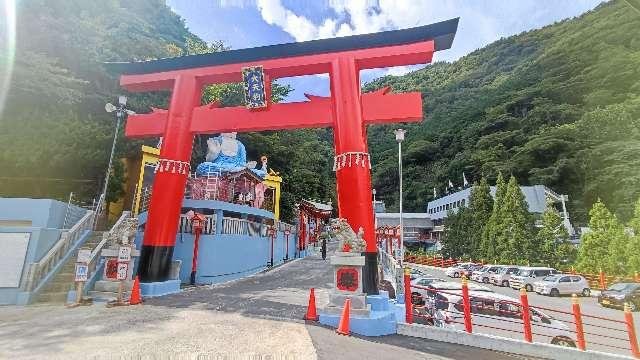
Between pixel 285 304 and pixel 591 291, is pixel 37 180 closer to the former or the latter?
pixel 285 304

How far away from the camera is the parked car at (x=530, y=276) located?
78.4 ft

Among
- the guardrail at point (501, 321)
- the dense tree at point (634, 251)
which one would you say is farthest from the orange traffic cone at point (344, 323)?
the dense tree at point (634, 251)

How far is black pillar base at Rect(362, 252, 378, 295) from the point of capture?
9.95 meters

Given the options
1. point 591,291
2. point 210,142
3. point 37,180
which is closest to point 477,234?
point 591,291

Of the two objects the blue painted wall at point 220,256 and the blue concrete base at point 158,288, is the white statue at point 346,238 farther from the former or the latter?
the blue painted wall at point 220,256

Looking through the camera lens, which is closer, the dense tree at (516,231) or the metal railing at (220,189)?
the metal railing at (220,189)

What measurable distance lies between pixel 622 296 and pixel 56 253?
960 inches

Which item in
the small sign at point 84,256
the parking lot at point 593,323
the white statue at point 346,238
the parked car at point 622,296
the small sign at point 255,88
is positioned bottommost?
the parking lot at point 593,323

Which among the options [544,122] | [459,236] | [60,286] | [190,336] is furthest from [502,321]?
[544,122]

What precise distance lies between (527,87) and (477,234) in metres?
49.4

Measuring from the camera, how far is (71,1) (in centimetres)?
2375

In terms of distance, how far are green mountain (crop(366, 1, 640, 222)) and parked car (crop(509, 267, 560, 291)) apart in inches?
922

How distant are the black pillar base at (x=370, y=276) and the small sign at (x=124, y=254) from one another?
745 cm

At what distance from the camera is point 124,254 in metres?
11.2
